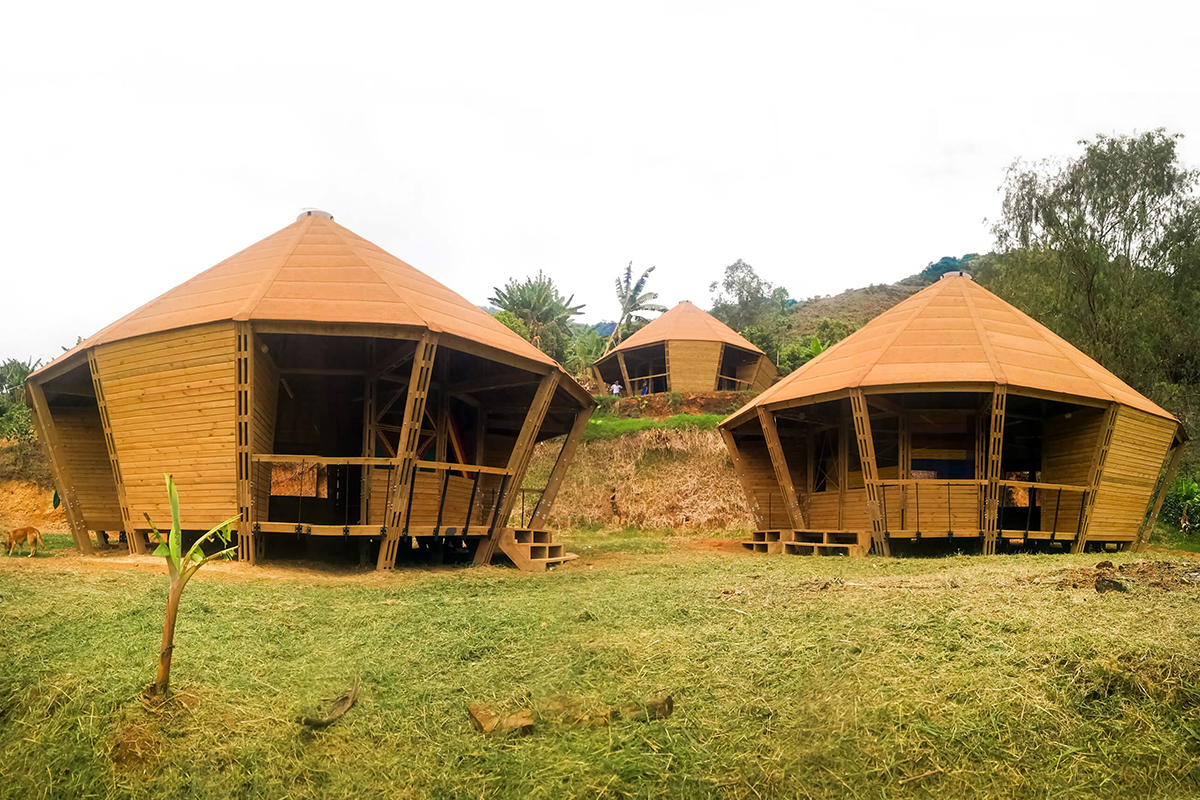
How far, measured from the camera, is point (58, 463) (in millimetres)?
14391

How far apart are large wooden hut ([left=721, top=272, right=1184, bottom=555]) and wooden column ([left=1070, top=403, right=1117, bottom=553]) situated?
0.02m

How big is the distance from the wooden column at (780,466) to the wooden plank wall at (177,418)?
34.0 feet

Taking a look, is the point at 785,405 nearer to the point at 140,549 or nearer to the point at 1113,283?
the point at 140,549

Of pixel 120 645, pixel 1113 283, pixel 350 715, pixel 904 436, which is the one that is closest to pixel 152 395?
pixel 120 645

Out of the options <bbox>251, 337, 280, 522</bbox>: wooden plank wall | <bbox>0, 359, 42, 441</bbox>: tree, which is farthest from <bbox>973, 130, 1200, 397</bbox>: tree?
<bbox>0, 359, 42, 441</bbox>: tree

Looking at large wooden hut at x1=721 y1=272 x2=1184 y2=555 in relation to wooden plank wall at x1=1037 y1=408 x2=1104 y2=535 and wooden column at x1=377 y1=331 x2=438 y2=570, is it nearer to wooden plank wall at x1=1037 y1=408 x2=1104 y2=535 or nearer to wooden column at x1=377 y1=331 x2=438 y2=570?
wooden plank wall at x1=1037 y1=408 x2=1104 y2=535

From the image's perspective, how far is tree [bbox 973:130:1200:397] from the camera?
97.7 feet

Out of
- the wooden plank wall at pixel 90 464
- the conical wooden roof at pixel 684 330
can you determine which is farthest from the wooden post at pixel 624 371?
the wooden plank wall at pixel 90 464

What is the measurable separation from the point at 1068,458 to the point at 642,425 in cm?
1601

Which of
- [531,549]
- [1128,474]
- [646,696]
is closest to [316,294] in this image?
[531,549]

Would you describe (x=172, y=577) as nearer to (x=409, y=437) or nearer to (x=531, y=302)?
(x=409, y=437)

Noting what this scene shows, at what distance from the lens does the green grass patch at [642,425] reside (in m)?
29.4

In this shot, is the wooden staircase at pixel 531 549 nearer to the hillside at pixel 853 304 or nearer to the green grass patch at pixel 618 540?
the green grass patch at pixel 618 540

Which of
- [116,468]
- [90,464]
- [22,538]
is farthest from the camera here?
[90,464]
